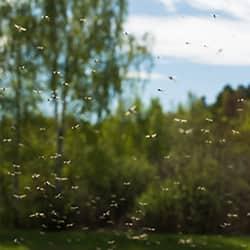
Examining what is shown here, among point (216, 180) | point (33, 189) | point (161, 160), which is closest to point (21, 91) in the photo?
point (33, 189)

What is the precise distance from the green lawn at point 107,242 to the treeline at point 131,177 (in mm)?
789

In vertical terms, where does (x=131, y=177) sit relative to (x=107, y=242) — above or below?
above

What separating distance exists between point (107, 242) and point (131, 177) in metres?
3.30

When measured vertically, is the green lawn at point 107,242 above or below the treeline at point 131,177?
below

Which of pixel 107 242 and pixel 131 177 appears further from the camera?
pixel 131 177

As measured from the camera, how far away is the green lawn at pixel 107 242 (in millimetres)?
15048

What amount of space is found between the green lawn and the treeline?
2.59 ft

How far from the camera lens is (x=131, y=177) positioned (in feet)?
61.5

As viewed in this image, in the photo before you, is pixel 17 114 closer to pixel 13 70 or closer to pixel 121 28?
pixel 13 70

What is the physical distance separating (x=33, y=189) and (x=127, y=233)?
254 centimetres

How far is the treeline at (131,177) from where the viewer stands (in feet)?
58.4

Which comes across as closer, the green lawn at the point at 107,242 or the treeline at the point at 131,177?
the green lawn at the point at 107,242

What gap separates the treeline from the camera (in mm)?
17797

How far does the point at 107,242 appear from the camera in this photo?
15.7 m
